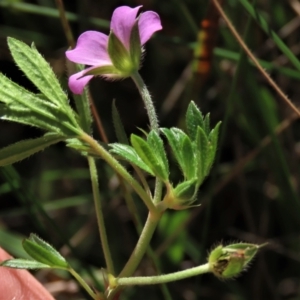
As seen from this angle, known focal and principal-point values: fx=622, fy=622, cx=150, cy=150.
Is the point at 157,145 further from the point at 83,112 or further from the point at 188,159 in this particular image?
the point at 83,112

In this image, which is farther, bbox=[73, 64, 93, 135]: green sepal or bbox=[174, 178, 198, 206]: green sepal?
bbox=[73, 64, 93, 135]: green sepal

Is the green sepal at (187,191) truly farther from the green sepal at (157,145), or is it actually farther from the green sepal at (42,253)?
the green sepal at (42,253)

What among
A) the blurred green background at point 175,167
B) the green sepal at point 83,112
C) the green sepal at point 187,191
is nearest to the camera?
the green sepal at point 187,191

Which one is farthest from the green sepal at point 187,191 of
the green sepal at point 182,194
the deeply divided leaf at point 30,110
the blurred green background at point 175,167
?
the blurred green background at point 175,167

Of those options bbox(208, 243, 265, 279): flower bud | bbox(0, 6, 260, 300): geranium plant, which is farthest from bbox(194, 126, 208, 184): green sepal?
bbox(208, 243, 265, 279): flower bud

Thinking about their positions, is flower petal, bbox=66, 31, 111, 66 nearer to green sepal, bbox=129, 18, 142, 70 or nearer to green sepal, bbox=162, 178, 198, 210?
green sepal, bbox=129, 18, 142, 70

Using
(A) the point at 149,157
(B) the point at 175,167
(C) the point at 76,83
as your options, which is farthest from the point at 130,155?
(B) the point at 175,167

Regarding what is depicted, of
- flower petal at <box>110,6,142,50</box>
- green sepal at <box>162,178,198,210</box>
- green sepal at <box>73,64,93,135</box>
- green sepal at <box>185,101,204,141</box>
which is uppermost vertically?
flower petal at <box>110,6,142,50</box>

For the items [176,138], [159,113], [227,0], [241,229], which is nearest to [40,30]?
[159,113]
